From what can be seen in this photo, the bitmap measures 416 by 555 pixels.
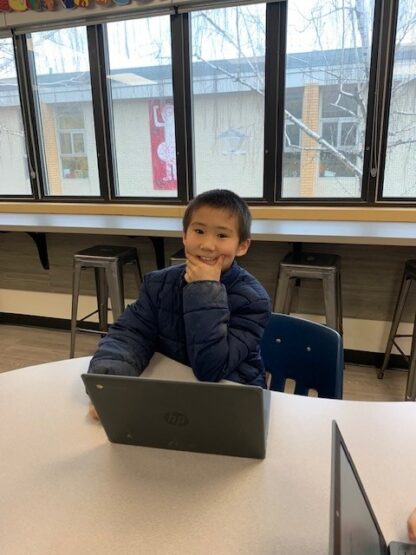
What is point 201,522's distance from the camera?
2.01ft

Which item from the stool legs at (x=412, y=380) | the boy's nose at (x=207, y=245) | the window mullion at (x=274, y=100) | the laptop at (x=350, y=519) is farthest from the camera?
the window mullion at (x=274, y=100)

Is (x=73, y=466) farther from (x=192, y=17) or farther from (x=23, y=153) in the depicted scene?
(x=23, y=153)

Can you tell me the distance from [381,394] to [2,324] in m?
2.91

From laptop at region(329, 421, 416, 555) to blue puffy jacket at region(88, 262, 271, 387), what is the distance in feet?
1.57

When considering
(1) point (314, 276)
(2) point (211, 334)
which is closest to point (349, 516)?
(2) point (211, 334)

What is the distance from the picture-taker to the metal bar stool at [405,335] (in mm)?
2107

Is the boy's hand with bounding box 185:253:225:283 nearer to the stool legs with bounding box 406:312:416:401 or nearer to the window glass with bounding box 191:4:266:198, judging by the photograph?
the stool legs with bounding box 406:312:416:401

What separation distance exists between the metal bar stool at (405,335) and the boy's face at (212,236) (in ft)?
4.81

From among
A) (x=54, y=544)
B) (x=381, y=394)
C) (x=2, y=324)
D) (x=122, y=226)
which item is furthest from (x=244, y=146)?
(x=54, y=544)

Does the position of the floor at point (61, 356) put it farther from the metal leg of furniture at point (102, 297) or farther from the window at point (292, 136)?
the window at point (292, 136)

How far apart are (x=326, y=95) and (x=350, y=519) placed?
2672mm

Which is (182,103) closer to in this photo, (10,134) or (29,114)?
(29,114)

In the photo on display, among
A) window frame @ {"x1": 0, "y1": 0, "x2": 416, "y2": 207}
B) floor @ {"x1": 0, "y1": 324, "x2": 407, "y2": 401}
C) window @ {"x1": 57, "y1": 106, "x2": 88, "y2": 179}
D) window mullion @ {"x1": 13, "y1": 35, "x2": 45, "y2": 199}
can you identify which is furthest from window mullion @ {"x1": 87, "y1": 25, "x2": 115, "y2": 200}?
floor @ {"x1": 0, "y1": 324, "x2": 407, "y2": 401}

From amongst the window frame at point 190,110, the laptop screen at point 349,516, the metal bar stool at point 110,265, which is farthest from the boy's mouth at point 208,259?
the window frame at point 190,110
